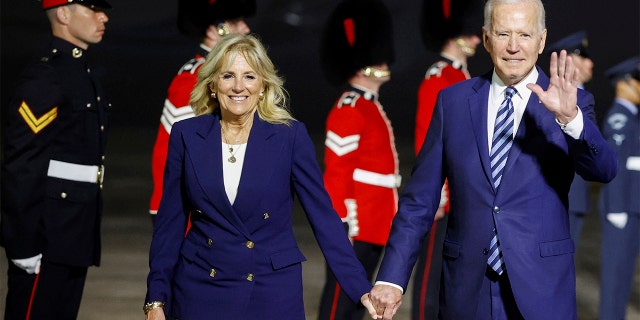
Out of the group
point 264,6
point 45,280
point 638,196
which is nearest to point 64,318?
point 45,280

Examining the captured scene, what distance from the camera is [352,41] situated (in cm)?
605

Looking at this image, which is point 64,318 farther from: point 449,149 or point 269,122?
point 449,149

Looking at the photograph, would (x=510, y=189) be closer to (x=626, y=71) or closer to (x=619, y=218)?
(x=619, y=218)

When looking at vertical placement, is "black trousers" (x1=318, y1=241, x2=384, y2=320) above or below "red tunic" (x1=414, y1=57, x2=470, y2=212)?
below

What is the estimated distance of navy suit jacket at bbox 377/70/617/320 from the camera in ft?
11.3

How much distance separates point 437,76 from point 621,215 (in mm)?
1011

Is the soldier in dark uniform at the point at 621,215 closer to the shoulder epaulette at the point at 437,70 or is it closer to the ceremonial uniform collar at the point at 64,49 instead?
the shoulder epaulette at the point at 437,70

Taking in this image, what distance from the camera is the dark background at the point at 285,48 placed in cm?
823

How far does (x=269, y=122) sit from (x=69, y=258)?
133 centimetres

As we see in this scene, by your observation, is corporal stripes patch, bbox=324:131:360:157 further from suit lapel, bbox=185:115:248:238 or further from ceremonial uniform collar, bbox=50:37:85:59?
suit lapel, bbox=185:115:248:238

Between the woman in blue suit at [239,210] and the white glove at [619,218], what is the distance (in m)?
2.65

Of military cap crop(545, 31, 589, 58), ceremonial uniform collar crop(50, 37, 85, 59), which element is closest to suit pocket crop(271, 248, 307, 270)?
ceremonial uniform collar crop(50, 37, 85, 59)

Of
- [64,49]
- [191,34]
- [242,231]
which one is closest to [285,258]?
[242,231]

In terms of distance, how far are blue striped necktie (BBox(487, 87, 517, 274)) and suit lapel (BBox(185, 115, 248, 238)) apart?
639 mm
